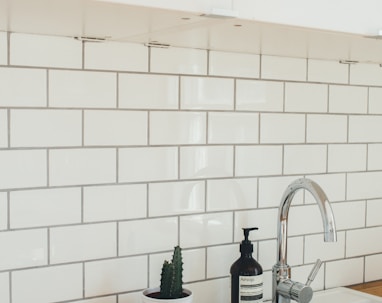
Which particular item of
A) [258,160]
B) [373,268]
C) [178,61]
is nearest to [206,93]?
[178,61]

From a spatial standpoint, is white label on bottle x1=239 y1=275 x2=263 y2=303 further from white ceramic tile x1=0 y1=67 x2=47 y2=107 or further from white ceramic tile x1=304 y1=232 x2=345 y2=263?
white ceramic tile x1=0 y1=67 x2=47 y2=107

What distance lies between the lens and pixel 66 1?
852 mm

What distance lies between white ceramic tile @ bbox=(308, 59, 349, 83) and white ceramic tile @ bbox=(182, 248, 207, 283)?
55 centimetres

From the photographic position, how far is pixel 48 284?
1.21m

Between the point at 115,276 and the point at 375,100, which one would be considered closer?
the point at 115,276

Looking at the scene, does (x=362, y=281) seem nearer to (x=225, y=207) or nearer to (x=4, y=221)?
(x=225, y=207)

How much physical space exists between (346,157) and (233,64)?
1.52 feet

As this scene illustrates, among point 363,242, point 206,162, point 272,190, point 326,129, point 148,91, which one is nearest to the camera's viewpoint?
point 148,91

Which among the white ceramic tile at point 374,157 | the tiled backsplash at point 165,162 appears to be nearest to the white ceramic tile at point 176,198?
the tiled backsplash at point 165,162

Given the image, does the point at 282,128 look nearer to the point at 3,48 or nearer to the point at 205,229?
the point at 205,229

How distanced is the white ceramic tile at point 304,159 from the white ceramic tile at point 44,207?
583 mm

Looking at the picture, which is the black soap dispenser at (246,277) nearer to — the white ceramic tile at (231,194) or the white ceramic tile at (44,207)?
the white ceramic tile at (231,194)

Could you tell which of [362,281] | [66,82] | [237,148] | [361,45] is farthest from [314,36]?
[362,281]

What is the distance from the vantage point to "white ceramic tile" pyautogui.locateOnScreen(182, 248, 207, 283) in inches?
54.9
